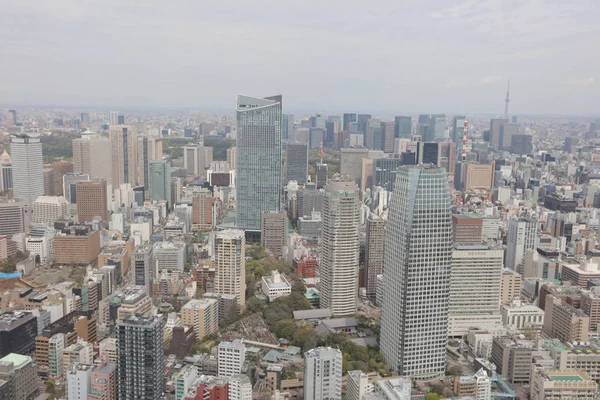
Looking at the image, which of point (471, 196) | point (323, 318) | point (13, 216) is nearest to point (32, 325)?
point (323, 318)

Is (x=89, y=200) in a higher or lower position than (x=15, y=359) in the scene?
higher

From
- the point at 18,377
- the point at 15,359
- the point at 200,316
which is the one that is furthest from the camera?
the point at 200,316

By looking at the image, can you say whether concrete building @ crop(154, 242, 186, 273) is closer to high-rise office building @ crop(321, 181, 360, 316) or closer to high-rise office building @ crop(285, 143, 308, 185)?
high-rise office building @ crop(321, 181, 360, 316)

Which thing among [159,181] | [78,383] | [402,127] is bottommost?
[78,383]

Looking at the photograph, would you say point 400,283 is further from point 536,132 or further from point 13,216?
point 536,132

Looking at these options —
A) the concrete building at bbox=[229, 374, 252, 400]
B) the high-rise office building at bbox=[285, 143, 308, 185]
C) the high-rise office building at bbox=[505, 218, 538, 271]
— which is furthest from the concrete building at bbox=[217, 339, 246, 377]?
the high-rise office building at bbox=[285, 143, 308, 185]

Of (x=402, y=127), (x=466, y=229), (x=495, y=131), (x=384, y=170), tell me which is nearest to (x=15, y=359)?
(x=466, y=229)

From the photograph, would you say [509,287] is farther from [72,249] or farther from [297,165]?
[297,165]

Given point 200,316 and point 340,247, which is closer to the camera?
point 200,316
